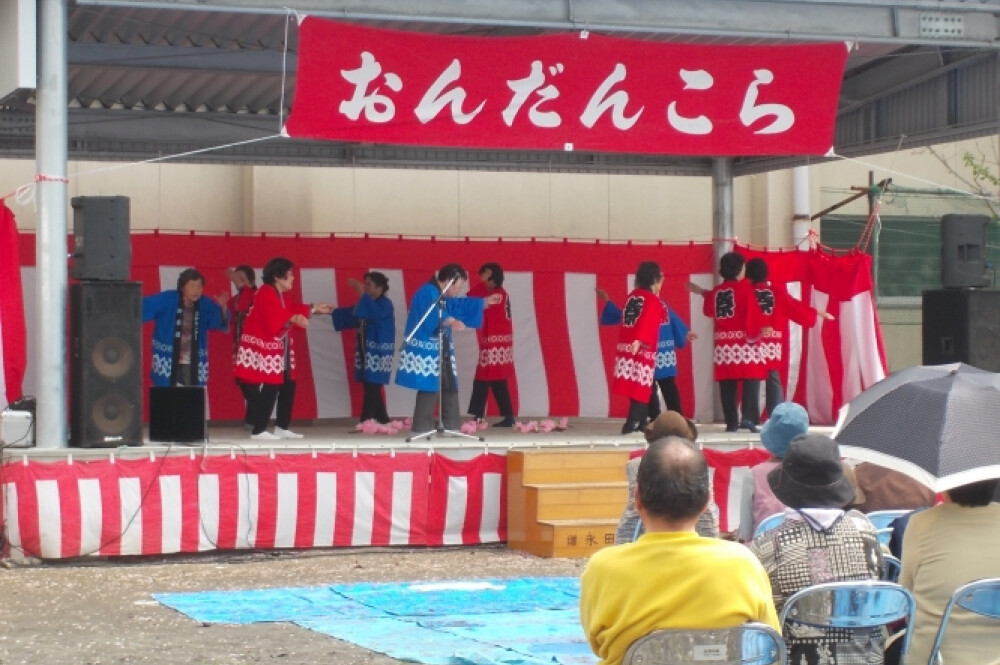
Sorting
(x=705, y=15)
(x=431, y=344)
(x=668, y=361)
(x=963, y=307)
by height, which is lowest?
(x=668, y=361)

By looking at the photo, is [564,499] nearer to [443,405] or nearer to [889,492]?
[443,405]

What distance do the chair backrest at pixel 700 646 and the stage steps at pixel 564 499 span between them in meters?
6.37

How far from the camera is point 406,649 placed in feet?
22.3

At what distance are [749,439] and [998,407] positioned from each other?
21.6 ft

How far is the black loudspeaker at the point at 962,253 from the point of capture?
11.3 metres

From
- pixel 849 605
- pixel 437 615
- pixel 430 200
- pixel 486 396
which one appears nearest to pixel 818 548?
pixel 849 605

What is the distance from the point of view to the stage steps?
990cm

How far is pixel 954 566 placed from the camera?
416 cm

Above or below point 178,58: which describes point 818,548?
below

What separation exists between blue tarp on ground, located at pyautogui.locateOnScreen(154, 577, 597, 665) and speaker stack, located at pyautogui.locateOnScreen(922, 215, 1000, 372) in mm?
4004

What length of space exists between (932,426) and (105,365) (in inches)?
247

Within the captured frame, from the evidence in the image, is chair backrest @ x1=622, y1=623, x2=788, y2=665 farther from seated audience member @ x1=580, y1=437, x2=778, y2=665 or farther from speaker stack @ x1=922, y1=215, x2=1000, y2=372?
speaker stack @ x1=922, y1=215, x2=1000, y2=372

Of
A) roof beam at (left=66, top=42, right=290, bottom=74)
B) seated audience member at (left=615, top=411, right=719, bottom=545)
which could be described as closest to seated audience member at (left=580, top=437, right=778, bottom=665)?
seated audience member at (left=615, top=411, right=719, bottom=545)

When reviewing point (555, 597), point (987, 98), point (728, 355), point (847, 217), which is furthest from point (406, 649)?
point (847, 217)
